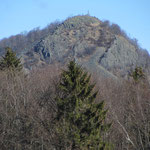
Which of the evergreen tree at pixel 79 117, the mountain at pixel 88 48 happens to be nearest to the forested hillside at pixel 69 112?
the evergreen tree at pixel 79 117

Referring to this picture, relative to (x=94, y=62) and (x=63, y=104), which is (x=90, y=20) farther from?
(x=63, y=104)

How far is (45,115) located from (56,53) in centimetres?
8671

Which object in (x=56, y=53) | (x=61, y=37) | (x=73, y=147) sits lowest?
(x=73, y=147)

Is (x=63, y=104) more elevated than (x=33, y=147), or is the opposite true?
(x=63, y=104)

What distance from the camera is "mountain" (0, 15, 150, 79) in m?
101

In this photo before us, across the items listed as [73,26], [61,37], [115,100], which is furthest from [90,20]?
[115,100]

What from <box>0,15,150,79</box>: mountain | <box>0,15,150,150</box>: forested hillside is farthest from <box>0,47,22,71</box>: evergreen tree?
<box>0,15,150,79</box>: mountain

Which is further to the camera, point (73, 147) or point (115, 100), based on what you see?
point (115, 100)

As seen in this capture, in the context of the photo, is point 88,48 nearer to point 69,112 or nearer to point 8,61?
point 8,61

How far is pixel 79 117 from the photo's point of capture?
17047mm

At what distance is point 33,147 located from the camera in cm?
1792

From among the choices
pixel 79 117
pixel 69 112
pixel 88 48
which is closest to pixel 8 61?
pixel 69 112

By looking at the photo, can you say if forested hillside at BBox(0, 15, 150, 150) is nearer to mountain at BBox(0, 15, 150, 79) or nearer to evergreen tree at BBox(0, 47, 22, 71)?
evergreen tree at BBox(0, 47, 22, 71)

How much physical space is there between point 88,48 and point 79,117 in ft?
321
